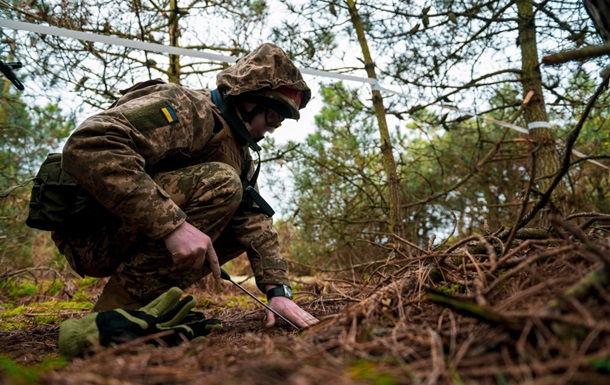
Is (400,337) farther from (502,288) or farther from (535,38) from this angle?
(535,38)

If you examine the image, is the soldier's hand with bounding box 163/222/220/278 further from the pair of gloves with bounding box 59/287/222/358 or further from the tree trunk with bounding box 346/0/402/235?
the tree trunk with bounding box 346/0/402/235

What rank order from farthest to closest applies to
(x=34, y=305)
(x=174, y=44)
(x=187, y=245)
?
1. (x=174, y=44)
2. (x=34, y=305)
3. (x=187, y=245)

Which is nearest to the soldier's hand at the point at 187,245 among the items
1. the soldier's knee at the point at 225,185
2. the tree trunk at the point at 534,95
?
the soldier's knee at the point at 225,185

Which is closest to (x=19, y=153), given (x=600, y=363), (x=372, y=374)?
(x=372, y=374)

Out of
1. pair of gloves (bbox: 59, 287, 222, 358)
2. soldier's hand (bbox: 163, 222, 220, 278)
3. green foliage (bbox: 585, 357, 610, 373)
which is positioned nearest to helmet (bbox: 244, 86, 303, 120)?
soldier's hand (bbox: 163, 222, 220, 278)

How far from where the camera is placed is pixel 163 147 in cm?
214

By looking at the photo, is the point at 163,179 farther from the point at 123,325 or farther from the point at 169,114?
the point at 123,325

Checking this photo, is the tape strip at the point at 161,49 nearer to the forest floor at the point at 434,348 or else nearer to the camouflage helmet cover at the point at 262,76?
the camouflage helmet cover at the point at 262,76

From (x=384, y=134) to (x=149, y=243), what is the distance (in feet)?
9.15

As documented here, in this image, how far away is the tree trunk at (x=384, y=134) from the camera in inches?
169

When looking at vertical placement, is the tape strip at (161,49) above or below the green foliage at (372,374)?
above

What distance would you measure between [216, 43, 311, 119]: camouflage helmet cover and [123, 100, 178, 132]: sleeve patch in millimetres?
466

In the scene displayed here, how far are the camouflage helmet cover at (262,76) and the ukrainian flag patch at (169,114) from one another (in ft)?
1.47

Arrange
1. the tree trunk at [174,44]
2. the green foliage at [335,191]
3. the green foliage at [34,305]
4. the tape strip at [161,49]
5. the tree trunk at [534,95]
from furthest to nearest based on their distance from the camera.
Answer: the green foliage at [335,191]
the tree trunk at [174,44]
the tree trunk at [534,95]
the tape strip at [161,49]
the green foliage at [34,305]
